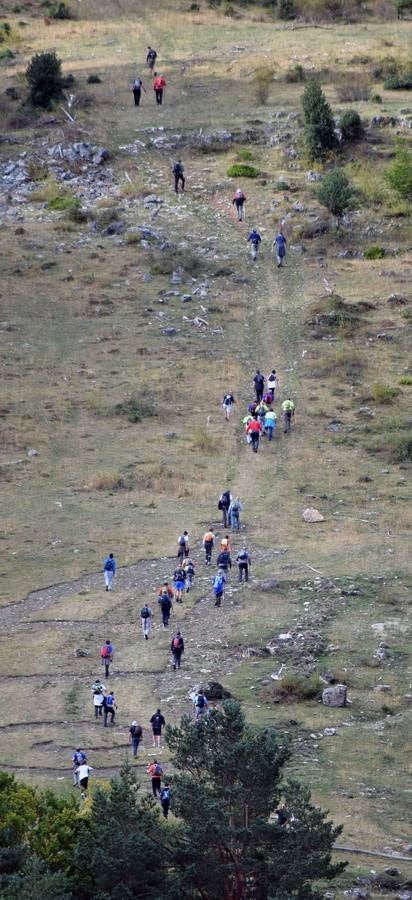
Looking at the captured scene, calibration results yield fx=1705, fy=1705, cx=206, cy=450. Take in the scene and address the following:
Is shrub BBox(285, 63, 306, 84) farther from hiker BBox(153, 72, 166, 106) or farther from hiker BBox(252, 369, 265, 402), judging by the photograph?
hiker BBox(252, 369, 265, 402)

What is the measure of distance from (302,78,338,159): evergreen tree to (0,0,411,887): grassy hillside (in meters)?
0.88

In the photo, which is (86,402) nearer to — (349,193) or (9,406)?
(9,406)

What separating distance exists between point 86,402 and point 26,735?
20122 millimetres

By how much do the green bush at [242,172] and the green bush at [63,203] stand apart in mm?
5997

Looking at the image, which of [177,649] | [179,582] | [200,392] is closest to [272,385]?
[200,392]

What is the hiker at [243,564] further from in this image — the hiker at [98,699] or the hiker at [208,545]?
the hiker at [98,699]

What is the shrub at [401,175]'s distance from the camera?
60.6 m

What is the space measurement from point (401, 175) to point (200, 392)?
1595cm

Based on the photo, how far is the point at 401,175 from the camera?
199ft

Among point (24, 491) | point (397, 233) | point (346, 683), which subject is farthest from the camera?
point (397, 233)

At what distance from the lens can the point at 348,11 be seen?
7962cm

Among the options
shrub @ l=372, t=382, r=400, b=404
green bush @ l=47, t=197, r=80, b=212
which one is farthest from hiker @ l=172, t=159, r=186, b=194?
shrub @ l=372, t=382, r=400, b=404

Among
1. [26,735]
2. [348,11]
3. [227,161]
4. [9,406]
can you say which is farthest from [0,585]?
[348,11]

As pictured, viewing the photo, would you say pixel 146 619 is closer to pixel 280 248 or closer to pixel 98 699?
pixel 98 699
